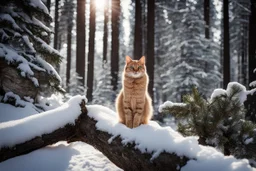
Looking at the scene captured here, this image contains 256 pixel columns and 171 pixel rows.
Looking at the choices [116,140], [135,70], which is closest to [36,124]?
[116,140]

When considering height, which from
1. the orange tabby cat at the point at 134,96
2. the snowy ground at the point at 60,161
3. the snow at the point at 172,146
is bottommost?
the snowy ground at the point at 60,161

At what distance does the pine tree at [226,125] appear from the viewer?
3633mm

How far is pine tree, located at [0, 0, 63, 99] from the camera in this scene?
6.32m

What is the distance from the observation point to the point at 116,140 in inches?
153

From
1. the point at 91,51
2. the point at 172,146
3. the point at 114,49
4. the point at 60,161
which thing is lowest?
the point at 60,161

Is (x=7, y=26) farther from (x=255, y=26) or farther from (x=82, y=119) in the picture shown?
(x=255, y=26)

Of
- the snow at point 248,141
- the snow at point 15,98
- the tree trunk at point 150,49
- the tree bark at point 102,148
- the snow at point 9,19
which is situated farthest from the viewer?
the tree trunk at point 150,49

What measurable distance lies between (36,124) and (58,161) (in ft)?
2.57

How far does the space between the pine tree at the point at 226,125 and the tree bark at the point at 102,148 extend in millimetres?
854

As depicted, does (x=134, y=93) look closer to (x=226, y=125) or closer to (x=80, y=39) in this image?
(x=226, y=125)

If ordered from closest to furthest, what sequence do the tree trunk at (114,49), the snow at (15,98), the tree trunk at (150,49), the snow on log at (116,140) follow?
the snow on log at (116,140), the snow at (15,98), the tree trunk at (150,49), the tree trunk at (114,49)

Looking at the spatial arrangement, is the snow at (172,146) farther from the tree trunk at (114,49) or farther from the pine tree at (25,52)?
the tree trunk at (114,49)

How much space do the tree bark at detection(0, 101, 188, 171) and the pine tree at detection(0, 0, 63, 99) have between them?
2467 millimetres

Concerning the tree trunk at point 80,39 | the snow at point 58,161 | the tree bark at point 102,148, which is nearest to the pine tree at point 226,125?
the tree bark at point 102,148
